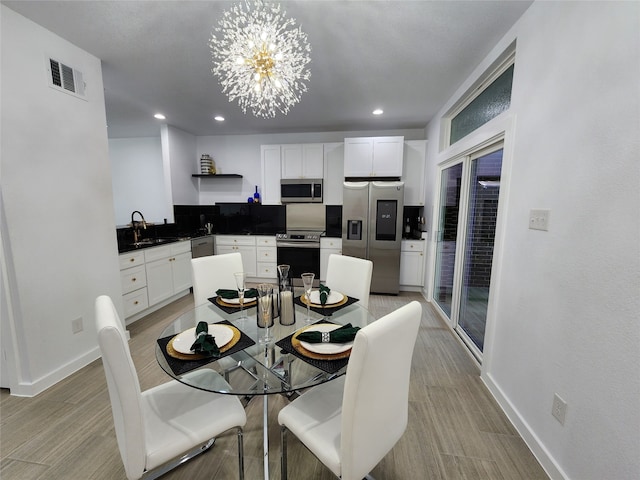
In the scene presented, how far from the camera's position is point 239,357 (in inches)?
52.9

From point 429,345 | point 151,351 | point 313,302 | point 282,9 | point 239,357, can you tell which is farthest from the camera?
point 429,345

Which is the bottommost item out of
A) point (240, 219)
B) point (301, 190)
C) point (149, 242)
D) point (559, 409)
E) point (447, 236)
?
point (559, 409)

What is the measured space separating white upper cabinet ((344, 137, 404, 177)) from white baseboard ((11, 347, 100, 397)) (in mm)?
3709

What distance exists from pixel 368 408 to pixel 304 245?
3.43 metres

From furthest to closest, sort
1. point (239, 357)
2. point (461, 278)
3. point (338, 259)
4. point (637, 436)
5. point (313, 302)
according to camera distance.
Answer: point (461, 278), point (338, 259), point (313, 302), point (239, 357), point (637, 436)

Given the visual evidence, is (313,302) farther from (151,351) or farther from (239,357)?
(151,351)

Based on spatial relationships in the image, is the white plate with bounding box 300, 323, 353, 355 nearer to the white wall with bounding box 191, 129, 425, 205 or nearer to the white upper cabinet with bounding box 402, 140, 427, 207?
the white upper cabinet with bounding box 402, 140, 427, 207

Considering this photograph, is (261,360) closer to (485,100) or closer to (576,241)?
(576,241)

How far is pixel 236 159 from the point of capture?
4.88 metres

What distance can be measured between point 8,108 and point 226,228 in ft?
11.1

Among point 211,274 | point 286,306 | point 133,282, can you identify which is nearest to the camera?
point 286,306

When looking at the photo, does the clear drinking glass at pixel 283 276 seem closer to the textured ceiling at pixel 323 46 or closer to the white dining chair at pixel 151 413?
the white dining chair at pixel 151 413

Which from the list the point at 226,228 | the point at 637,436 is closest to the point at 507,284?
the point at 637,436

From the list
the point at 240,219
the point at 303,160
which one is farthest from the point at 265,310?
the point at 240,219
